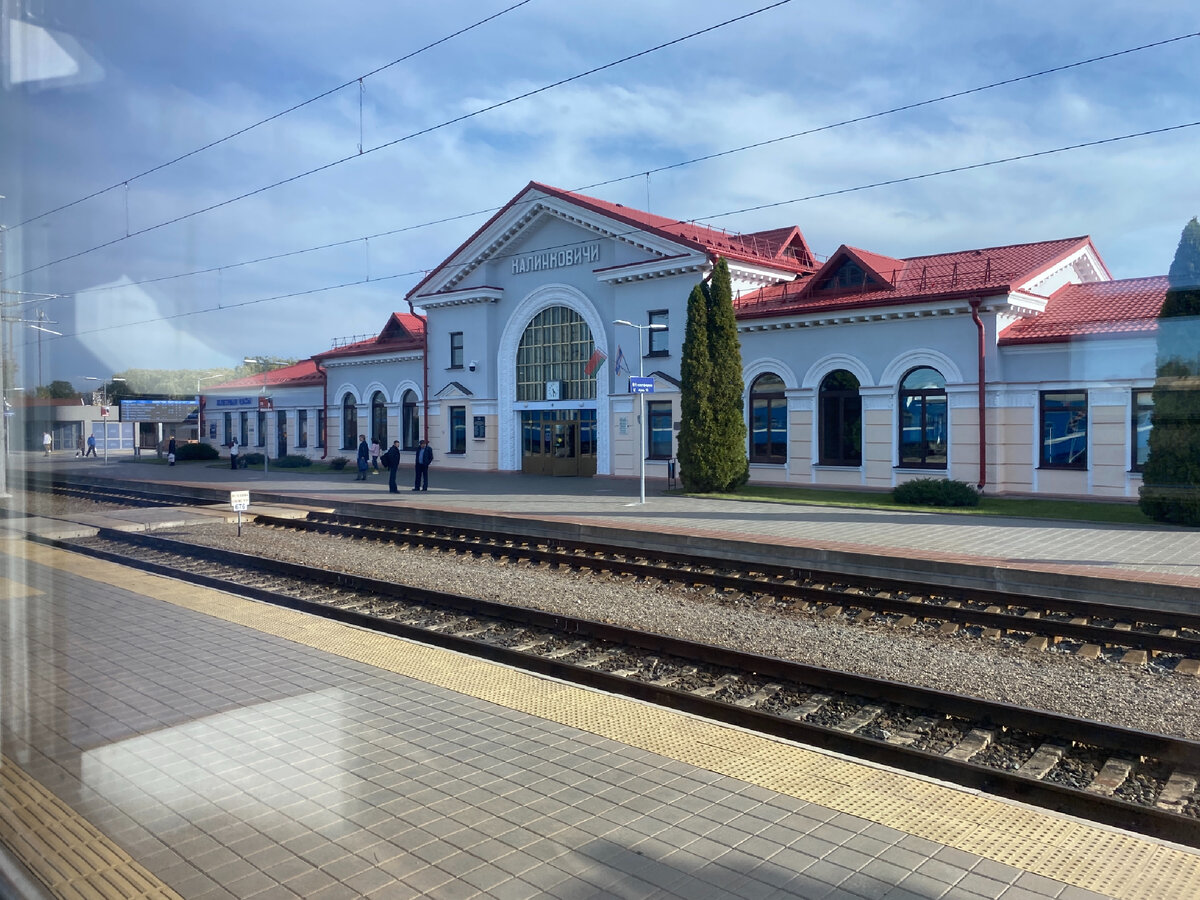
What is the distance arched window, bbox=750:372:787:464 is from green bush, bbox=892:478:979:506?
5997mm

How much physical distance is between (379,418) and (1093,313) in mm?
30254

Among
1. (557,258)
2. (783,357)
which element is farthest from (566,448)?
(783,357)

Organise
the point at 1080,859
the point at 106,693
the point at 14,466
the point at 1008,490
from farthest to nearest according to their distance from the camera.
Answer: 1. the point at 1008,490
2. the point at 14,466
3. the point at 106,693
4. the point at 1080,859

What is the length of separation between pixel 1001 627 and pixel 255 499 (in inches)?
861

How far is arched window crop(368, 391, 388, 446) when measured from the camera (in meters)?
41.6

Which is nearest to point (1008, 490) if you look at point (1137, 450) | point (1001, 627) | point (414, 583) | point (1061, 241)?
point (1137, 450)

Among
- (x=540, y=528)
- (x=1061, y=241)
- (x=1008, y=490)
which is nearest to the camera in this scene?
(x=540, y=528)

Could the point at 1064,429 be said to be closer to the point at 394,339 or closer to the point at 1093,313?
the point at 1093,313

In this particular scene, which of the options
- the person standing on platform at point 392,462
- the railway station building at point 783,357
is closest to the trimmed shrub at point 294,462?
the railway station building at point 783,357

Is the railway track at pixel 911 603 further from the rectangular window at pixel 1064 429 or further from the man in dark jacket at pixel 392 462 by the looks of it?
the rectangular window at pixel 1064 429

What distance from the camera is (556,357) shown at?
33969 mm

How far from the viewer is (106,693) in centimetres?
668

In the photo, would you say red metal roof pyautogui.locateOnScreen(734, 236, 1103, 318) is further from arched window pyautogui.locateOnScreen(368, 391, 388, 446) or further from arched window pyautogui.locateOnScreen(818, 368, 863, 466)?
arched window pyautogui.locateOnScreen(368, 391, 388, 446)

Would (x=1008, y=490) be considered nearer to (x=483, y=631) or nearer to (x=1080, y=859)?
(x=483, y=631)
